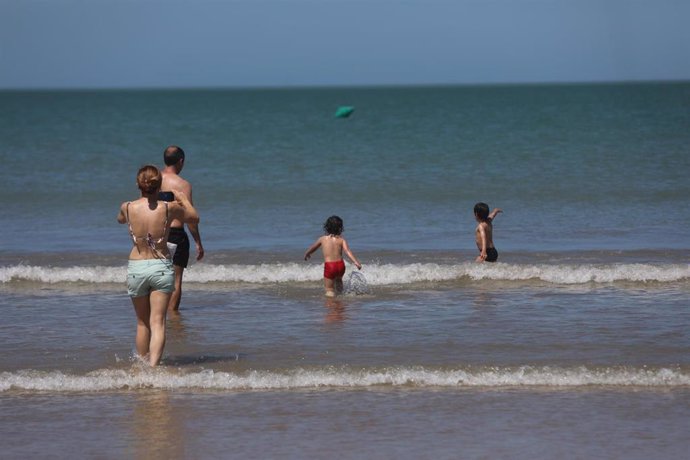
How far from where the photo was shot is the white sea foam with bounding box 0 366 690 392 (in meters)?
7.42

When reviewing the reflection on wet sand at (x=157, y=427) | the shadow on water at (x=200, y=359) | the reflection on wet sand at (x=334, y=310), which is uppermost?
the reflection on wet sand at (x=334, y=310)

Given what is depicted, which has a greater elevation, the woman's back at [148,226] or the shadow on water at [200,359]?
the woman's back at [148,226]

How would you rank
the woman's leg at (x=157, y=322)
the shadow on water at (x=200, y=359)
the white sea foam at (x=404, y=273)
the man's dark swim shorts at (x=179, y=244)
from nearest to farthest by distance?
the woman's leg at (x=157, y=322), the shadow on water at (x=200, y=359), the man's dark swim shorts at (x=179, y=244), the white sea foam at (x=404, y=273)

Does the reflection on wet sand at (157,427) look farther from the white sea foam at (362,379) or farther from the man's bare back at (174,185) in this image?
the man's bare back at (174,185)

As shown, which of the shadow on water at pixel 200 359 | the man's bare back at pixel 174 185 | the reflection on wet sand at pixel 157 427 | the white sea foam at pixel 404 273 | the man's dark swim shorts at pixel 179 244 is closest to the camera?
the reflection on wet sand at pixel 157 427

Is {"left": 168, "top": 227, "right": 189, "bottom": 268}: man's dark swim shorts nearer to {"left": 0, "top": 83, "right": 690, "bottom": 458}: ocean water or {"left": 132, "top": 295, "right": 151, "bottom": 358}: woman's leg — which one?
{"left": 0, "top": 83, "right": 690, "bottom": 458}: ocean water

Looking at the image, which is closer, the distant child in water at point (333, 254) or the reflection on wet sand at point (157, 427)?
the reflection on wet sand at point (157, 427)

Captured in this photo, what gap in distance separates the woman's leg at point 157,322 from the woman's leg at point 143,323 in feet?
0.15

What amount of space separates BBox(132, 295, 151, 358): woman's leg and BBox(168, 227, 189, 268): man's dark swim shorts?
6.48 ft

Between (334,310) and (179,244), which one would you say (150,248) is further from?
(334,310)

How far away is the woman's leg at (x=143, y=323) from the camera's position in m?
7.51

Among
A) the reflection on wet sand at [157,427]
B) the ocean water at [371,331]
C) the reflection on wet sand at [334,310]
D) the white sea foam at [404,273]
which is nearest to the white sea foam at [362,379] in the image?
the ocean water at [371,331]

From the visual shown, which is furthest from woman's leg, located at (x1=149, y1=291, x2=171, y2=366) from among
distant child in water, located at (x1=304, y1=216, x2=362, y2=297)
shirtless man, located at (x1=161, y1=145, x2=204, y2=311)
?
distant child in water, located at (x1=304, y1=216, x2=362, y2=297)

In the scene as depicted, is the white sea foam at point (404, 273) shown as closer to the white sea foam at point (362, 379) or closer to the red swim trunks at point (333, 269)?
the red swim trunks at point (333, 269)
